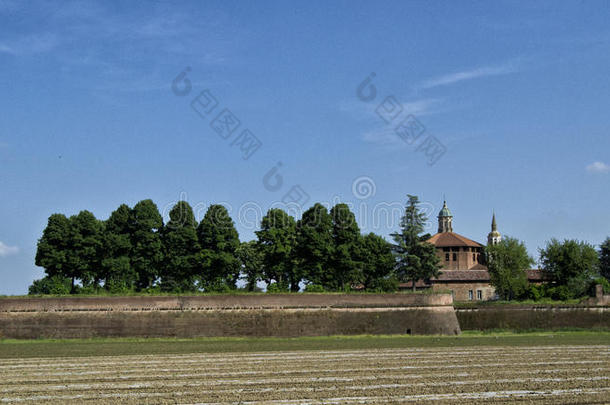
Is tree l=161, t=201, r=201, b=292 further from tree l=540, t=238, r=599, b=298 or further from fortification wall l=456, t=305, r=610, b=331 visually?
tree l=540, t=238, r=599, b=298

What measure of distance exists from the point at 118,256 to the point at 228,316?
60.5 feet

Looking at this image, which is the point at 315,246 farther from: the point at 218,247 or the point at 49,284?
the point at 49,284

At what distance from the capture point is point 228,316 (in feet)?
132

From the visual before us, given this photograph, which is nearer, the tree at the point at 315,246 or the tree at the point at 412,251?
the tree at the point at 315,246

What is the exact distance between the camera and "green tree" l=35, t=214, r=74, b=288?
53688 millimetres

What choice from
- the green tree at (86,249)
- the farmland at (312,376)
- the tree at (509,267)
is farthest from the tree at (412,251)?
the farmland at (312,376)

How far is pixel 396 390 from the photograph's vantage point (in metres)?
16.0

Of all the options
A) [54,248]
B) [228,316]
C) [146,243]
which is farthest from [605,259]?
[54,248]

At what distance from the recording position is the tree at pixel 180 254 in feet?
184

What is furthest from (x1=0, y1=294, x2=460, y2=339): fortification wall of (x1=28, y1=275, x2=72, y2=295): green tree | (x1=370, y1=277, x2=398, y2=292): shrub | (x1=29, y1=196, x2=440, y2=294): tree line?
(x1=370, y1=277, x2=398, y2=292): shrub

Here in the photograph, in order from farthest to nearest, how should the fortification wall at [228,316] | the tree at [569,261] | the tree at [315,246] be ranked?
the tree at [569,261], the tree at [315,246], the fortification wall at [228,316]

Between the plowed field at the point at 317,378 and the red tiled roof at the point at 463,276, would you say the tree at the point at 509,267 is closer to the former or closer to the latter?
the red tiled roof at the point at 463,276

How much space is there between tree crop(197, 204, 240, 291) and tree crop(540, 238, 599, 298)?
35.2 meters

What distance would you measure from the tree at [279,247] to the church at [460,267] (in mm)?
18572
